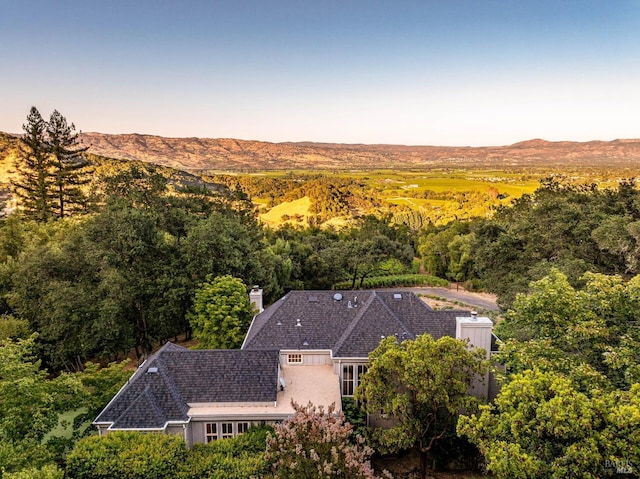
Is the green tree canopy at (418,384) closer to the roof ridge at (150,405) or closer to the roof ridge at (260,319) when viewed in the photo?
the roof ridge at (150,405)

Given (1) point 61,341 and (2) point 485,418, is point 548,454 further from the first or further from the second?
(1) point 61,341

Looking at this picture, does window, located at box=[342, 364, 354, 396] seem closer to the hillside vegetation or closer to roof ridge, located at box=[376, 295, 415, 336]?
the hillside vegetation

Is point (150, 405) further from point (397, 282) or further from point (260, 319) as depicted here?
point (397, 282)

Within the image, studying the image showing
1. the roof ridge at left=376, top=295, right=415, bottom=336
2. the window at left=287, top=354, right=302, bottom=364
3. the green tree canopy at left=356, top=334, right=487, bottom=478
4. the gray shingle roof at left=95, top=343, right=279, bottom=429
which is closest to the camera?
the green tree canopy at left=356, top=334, right=487, bottom=478

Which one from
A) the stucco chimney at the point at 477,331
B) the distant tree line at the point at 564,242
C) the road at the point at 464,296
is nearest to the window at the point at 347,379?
the stucco chimney at the point at 477,331

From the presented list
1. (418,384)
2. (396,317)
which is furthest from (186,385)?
(396,317)

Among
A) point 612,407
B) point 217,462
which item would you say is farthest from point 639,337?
point 217,462

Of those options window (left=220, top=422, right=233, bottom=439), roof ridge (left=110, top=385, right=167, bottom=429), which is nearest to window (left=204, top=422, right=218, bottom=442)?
window (left=220, top=422, right=233, bottom=439)
